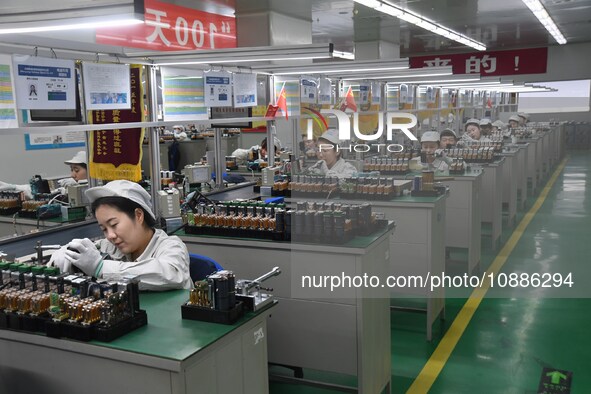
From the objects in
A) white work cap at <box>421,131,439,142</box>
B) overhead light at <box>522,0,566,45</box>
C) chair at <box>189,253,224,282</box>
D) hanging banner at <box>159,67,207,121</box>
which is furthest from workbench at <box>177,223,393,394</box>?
overhead light at <box>522,0,566,45</box>

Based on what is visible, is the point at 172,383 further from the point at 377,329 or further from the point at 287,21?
the point at 287,21

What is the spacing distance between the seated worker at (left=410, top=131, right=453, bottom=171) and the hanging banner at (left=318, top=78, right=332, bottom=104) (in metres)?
1.34

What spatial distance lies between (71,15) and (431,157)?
545 cm

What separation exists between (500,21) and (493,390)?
855 centimetres

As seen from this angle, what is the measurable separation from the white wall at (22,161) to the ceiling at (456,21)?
4783mm

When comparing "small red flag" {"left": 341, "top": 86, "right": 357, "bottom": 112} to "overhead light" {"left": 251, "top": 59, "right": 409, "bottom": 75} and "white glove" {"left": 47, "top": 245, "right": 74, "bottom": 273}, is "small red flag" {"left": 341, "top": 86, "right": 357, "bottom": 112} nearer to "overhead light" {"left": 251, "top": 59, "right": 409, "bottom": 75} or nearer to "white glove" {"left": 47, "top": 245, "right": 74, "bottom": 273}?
"overhead light" {"left": 251, "top": 59, "right": 409, "bottom": 75}

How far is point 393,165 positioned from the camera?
6.17 meters

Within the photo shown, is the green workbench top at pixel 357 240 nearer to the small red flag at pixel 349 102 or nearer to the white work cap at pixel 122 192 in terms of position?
the white work cap at pixel 122 192

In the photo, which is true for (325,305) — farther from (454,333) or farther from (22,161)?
(22,161)

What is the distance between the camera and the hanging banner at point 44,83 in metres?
3.13

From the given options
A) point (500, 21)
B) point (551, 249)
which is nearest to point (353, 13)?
point (500, 21)

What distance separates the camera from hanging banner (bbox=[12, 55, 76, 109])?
313 cm

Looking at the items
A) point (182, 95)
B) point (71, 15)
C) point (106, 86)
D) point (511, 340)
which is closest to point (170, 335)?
point (71, 15)

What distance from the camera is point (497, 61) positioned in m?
16.3
